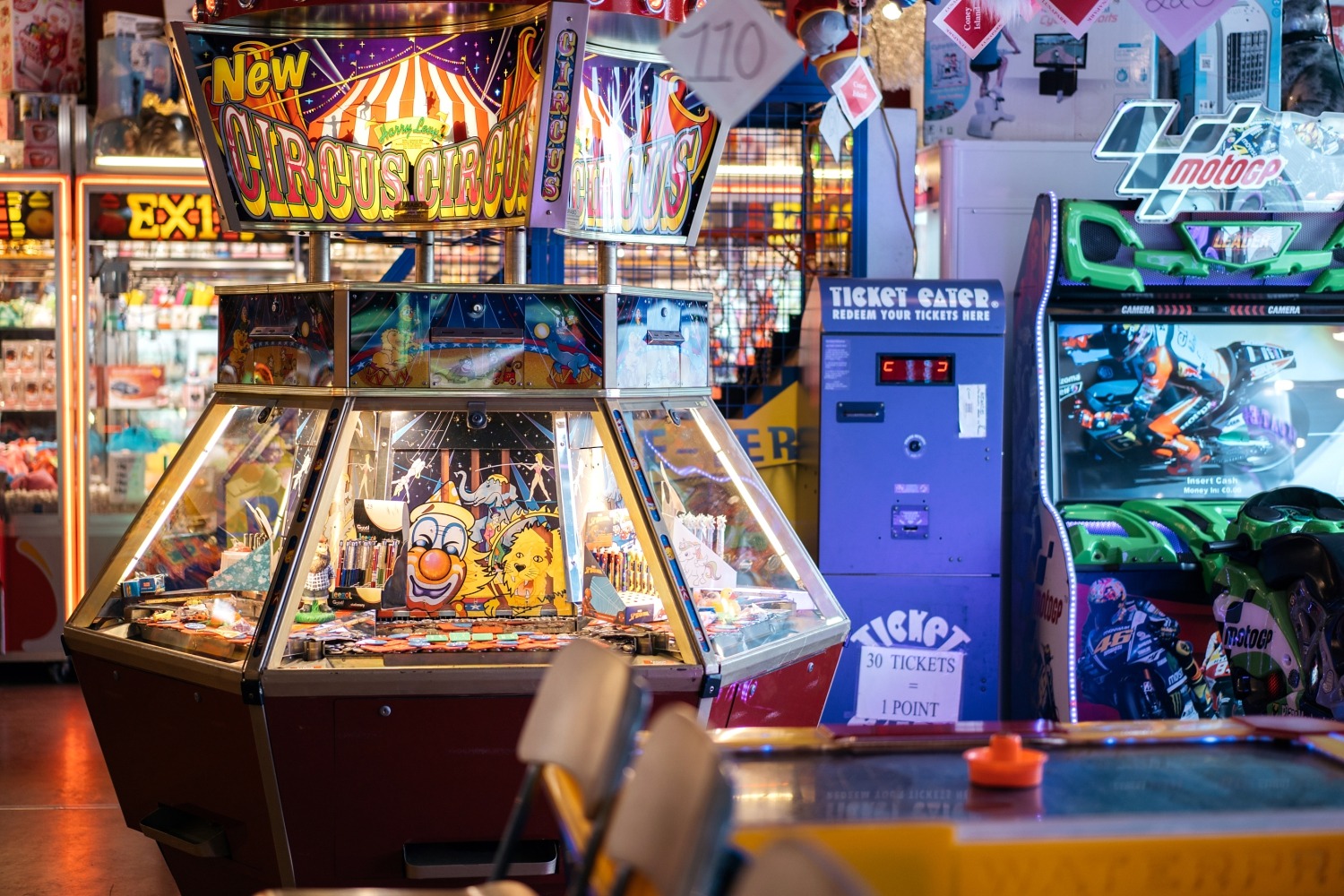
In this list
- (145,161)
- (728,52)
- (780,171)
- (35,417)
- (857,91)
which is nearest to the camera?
(728,52)

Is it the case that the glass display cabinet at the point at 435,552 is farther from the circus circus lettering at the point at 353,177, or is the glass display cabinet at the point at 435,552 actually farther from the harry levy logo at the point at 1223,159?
the harry levy logo at the point at 1223,159

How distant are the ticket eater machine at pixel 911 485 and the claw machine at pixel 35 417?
3.43 meters

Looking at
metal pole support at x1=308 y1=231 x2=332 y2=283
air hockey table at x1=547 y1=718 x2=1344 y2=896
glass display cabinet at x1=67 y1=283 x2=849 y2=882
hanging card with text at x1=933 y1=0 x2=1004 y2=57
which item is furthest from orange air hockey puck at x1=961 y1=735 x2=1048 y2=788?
hanging card with text at x1=933 y1=0 x2=1004 y2=57

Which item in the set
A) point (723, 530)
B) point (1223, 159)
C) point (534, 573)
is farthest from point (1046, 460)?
point (534, 573)

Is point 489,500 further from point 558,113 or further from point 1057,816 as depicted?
point 1057,816

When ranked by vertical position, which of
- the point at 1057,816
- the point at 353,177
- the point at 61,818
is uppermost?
the point at 353,177

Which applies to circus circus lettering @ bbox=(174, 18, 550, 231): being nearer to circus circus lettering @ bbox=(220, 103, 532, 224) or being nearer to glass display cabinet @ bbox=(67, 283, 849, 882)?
circus circus lettering @ bbox=(220, 103, 532, 224)

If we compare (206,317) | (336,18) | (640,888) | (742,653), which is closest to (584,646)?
(640,888)

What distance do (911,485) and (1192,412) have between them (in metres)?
1.02

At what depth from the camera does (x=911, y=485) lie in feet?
15.7

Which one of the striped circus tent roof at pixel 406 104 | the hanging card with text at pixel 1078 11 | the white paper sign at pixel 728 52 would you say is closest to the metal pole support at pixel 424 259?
the striped circus tent roof at pixel 406 104

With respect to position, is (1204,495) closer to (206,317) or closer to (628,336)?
(628,336)

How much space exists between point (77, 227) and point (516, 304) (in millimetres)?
3630

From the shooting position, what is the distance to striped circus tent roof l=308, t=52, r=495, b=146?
3346mm
